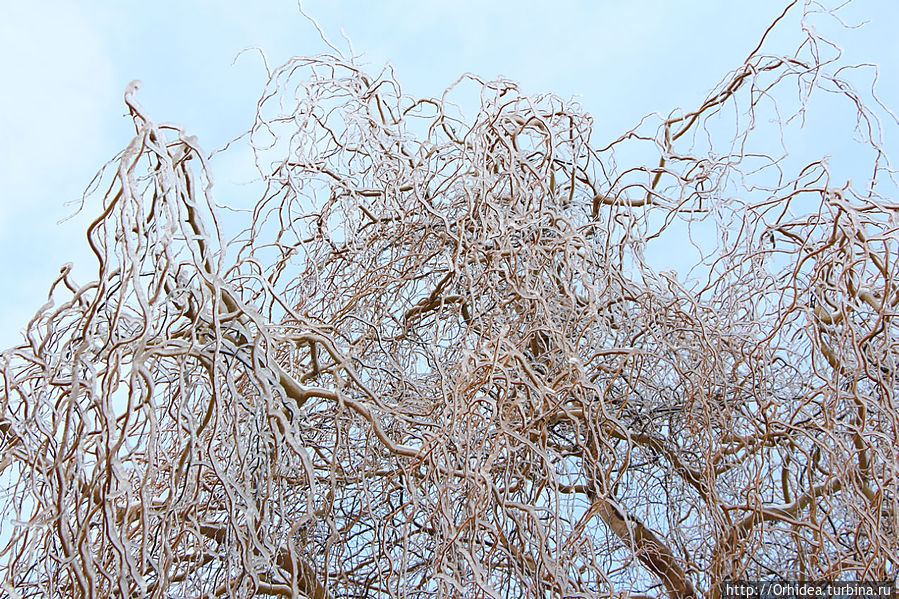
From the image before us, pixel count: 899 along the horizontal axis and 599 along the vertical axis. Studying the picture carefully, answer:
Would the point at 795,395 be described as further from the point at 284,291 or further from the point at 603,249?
the point at 284,291

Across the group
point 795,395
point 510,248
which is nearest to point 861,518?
point 795,395

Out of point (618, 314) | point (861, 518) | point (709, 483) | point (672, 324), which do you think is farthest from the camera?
point (618, 314)

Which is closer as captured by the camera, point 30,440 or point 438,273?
point 30,440

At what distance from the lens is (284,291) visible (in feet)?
9.22

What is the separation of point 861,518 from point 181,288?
148 centimetres

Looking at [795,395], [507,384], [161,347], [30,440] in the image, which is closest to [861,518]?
[795,395]

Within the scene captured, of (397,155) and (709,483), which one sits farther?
(397,155)

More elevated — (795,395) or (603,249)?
(603,249)

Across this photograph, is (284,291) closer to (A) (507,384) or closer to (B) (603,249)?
(B) (603,249)

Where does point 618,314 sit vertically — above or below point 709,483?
above

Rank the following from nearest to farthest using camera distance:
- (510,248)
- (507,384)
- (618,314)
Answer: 1. (507,384)
2. (510,248)
3. (618,314)

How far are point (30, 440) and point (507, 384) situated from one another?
0.96 meters

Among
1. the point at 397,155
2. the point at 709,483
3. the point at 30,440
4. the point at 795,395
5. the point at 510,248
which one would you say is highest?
the point at 397,155

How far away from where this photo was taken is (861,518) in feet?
6.18
